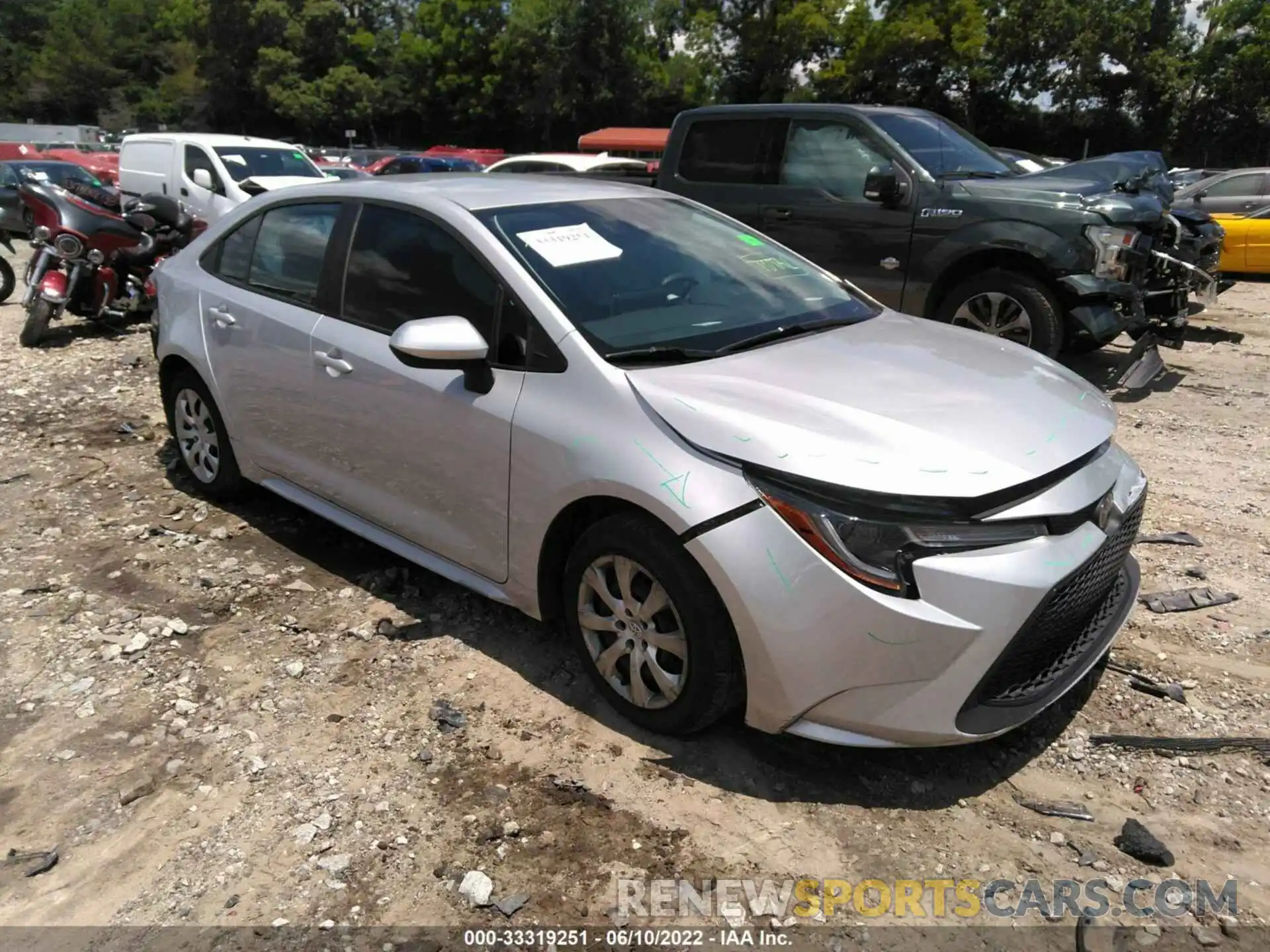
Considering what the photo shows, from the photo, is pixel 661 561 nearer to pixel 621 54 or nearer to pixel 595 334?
pixel 595 334

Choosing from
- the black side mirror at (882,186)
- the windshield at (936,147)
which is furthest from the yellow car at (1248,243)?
the black side mirror at (882,186)

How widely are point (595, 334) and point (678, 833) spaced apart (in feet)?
5.09

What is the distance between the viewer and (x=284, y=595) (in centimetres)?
416

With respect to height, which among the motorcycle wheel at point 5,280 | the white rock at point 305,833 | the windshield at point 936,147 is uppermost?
the windshield at point 936,147

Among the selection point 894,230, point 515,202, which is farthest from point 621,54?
point 515,202

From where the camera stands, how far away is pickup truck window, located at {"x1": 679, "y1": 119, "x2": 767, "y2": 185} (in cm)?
756

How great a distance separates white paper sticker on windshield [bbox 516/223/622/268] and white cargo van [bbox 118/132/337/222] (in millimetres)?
10008

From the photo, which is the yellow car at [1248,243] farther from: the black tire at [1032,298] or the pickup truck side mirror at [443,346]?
the pickup truck side mirror at [443,346]

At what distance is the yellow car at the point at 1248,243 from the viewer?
12.3 meters

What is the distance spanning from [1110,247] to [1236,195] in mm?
9153

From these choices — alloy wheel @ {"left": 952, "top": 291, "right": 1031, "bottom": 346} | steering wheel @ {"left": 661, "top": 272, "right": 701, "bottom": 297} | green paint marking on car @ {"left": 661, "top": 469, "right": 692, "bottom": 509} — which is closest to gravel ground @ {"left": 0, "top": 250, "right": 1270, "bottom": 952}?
green paint marking on car @ {"left": 661, "top": 469, "right": 692, "bottom": 509}

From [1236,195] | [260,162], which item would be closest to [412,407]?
[260,162]

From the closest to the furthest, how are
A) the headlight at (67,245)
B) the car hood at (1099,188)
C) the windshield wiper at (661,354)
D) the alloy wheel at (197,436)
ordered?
1. the windshield wiper at (661,354)
2. the alloy wheel at (197,436)
3. the car hood at (1099,188)
4. the headlight at (67,245)

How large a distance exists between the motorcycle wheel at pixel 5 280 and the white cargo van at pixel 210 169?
2.42 meters
